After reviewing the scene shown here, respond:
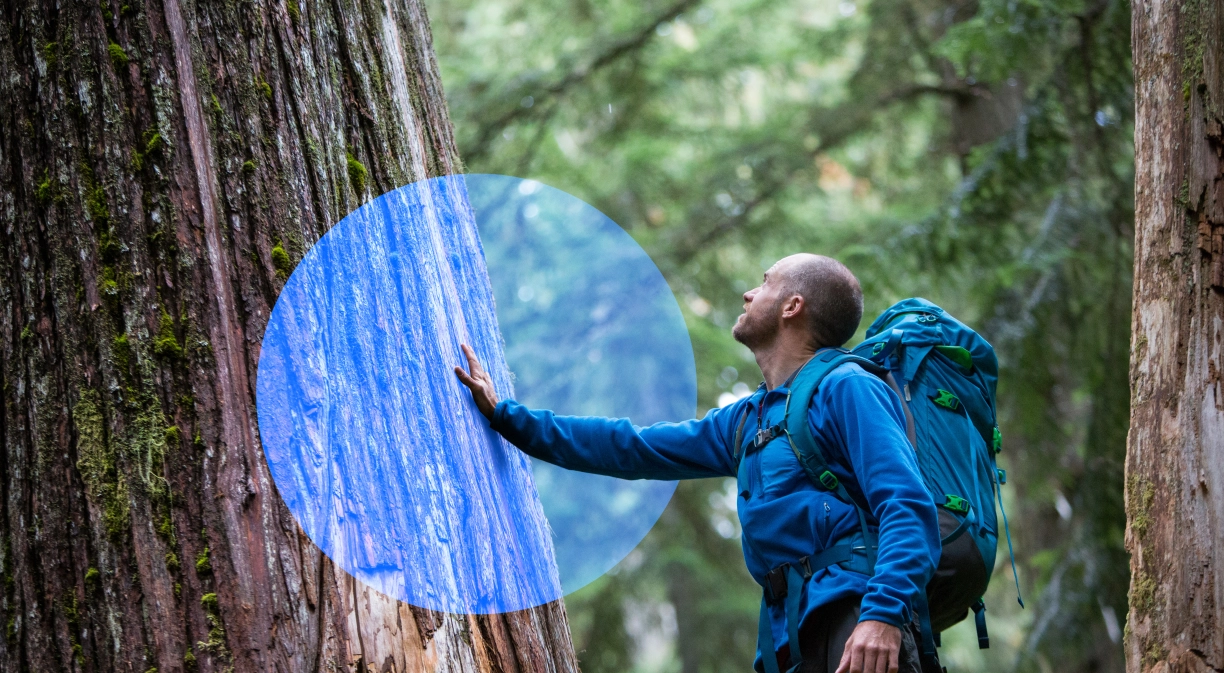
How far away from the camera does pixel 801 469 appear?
2371mm

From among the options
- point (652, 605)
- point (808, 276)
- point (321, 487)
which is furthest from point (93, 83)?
point (652, 605)

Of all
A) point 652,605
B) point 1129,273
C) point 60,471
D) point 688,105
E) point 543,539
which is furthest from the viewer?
point 652,605

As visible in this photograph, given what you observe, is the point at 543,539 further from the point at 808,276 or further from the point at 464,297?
the point at 808,276

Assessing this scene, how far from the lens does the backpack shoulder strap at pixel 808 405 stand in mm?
2346

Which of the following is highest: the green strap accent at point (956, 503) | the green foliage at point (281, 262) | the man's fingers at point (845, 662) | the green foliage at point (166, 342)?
the green foliage at point (281, 262)

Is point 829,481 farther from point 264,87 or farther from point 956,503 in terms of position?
point 264,87

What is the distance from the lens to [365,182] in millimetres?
2332

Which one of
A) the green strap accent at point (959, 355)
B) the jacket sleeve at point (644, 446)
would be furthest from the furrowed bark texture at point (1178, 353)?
the jacket sleeve at point (644, 446)

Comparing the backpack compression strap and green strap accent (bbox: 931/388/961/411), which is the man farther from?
green strap accent (bbox: 931/388/961/411)

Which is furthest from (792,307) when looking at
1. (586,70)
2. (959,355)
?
(586,70)

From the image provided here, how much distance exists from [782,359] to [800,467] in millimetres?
421

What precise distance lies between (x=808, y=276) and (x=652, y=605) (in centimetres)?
1047

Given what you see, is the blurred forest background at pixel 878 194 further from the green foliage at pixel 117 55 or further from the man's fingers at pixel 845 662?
the green foliage at pixel 117 55

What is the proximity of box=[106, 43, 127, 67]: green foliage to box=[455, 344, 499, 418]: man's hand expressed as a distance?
1070 millimetres
